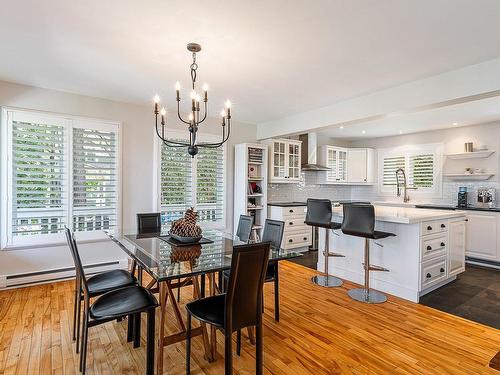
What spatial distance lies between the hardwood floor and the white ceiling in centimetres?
251

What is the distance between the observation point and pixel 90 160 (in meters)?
4.00

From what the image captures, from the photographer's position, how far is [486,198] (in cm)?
513

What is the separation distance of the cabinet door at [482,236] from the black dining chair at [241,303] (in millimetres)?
4860

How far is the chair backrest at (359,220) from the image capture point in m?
3.21

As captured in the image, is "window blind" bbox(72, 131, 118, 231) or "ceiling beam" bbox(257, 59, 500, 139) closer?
"ceiling beam" bbox(257, 59, 500, 139)

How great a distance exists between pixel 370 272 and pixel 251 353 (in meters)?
2.13

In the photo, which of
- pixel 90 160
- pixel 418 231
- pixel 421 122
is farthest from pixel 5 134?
pixel 421 122

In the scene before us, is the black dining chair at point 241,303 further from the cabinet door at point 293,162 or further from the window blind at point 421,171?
the window blind at point 421,171

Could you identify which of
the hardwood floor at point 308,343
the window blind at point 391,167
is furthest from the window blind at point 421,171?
the hardwood floor at point 308,343

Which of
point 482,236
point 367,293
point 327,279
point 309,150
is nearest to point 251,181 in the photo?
point 309,150

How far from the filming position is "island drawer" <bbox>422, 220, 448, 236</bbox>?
3.34 meters

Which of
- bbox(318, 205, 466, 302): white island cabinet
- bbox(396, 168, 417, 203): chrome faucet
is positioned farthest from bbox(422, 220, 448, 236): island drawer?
bbox(396, 168, 417, 203): chrome faucet

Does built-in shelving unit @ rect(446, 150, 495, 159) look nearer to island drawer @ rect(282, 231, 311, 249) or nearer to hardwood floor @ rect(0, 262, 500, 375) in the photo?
island drawer @ rect(282, 231, 311, 249)

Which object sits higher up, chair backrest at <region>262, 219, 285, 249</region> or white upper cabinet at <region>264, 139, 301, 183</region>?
white upper cabinet at <region>264, 139, 301, 183</region>
